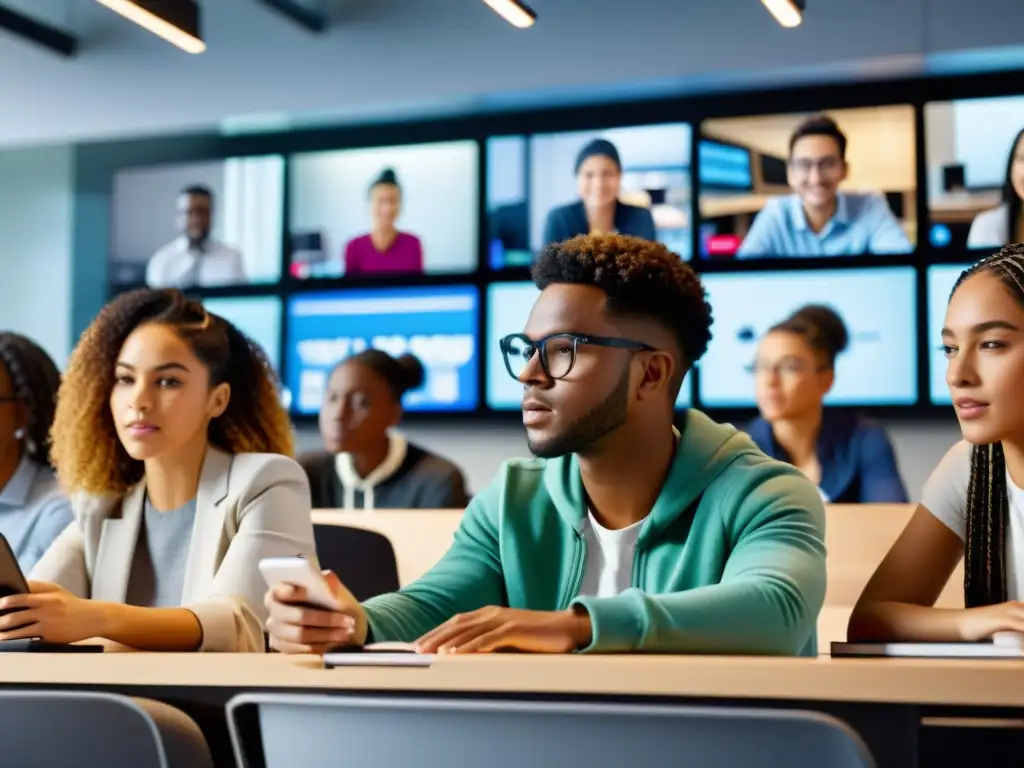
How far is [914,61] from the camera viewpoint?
547 cm

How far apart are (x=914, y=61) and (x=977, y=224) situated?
0.71m

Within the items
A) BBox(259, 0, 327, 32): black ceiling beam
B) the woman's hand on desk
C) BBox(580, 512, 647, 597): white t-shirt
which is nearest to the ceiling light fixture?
BBox(259, 0, 327, 32): black ceiling beam

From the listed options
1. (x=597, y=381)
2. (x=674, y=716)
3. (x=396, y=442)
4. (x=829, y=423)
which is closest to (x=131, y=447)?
(x=597, y=381)

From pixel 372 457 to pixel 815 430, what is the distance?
1.49 m

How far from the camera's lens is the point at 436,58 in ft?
20.5

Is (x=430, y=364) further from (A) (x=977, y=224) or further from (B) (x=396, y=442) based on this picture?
(A) (x=977, y=224)

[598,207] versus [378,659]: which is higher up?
[598,207]

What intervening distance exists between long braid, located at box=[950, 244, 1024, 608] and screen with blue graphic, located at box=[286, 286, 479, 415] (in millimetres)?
4167

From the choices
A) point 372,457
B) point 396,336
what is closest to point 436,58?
point 396,336

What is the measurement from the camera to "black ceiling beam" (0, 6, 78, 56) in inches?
252

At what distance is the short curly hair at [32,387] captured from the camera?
9.88 ft

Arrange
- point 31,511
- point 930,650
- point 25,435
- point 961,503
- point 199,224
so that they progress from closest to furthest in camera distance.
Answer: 1. point 930,650
2. point 961,503
3. point 31,511
4. point 25,435
5. point 199,224

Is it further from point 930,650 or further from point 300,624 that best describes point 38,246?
point 930,650

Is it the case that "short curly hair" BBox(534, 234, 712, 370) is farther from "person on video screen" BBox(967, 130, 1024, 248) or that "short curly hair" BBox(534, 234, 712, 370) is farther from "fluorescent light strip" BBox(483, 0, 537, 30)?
"person on video screen" BBox(967, 130, 1024, 248)
